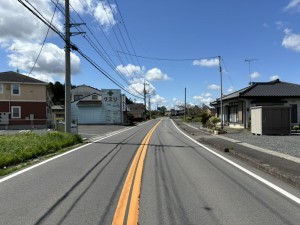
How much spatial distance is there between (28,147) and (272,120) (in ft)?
64.0

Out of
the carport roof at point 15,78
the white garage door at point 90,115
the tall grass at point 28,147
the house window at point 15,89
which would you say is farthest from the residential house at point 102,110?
the tall grass at point 28,147

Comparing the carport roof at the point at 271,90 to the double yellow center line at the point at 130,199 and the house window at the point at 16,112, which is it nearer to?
the house window at the point at 16,112

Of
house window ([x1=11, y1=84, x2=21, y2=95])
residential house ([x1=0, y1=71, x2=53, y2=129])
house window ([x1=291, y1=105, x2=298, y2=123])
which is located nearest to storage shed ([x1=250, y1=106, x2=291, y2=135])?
house window ([x1=291, y1=105, x2=298, y2=123])

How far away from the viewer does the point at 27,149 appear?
14867 millimetres

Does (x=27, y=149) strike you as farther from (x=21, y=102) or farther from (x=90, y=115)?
(x=90, y=115)

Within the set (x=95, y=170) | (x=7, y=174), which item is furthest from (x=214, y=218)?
(x=7, y=174)

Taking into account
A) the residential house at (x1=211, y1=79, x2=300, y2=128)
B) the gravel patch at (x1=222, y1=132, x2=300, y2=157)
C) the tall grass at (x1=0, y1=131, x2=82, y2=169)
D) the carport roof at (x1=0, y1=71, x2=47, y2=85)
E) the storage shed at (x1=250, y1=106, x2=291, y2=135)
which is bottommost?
the gravel patch at (x1=222, y1=132, x2=300, y2=157)

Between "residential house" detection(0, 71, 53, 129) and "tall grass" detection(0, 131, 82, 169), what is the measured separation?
26.4 m

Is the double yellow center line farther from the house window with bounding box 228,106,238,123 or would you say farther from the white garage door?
the white garage door

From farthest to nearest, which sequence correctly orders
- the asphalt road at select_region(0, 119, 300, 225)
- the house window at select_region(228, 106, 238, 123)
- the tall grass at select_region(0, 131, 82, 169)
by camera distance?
the house window at select_region(228, 106, 238, 123), the tall grass at select_region(0, 131, 82, 169), the asphalt road at select_region(0, 119, 300, 225)

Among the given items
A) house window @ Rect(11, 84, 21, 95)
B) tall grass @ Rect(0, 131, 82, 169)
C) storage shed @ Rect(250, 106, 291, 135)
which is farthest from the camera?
house window @ Rect(11, 84, 21, 95)

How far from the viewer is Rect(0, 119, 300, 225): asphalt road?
6.24 m

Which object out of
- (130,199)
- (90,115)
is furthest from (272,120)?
(90,115)

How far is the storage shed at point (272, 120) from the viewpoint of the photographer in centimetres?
2853
